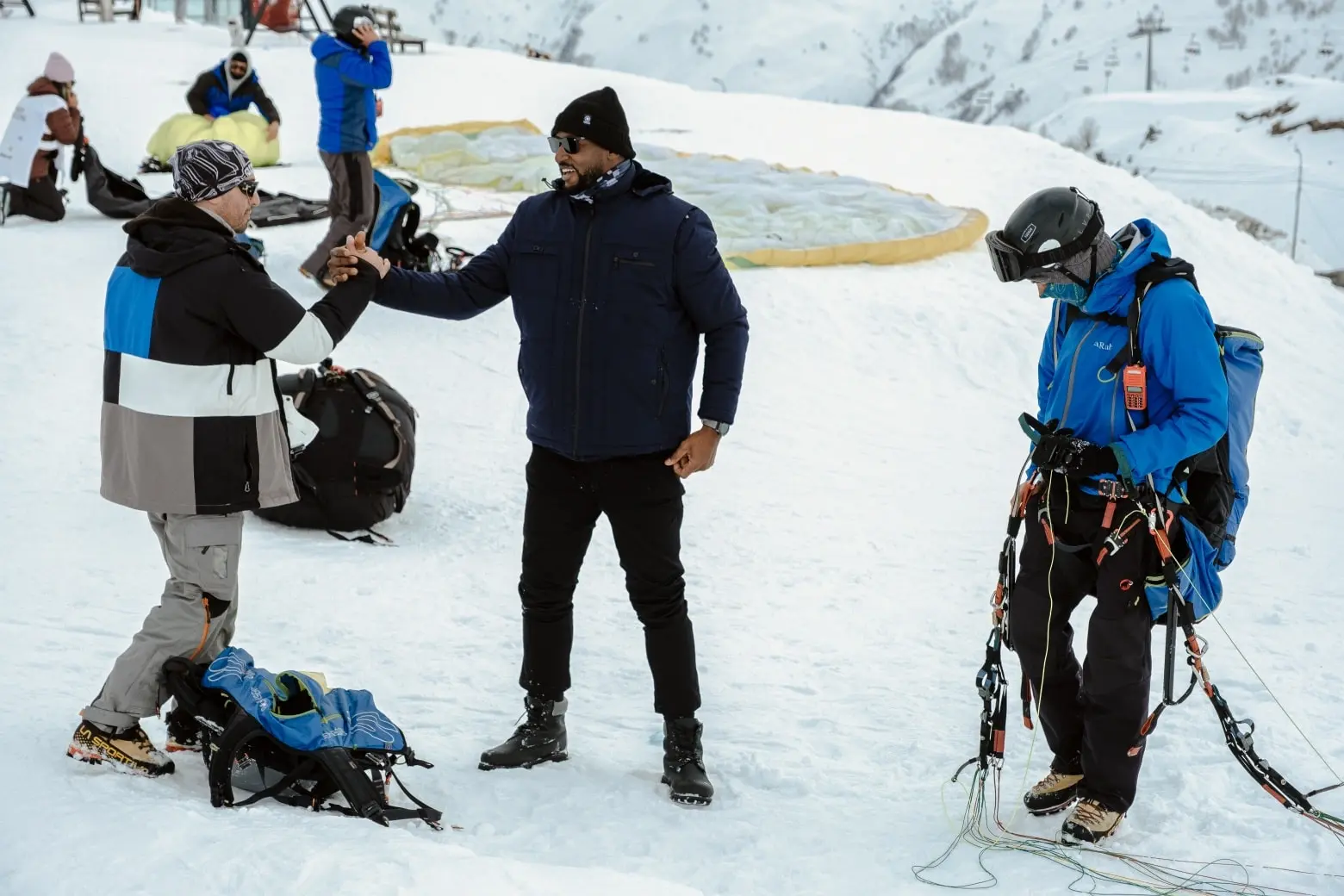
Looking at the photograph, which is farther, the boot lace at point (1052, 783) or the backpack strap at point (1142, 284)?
the boot lace at point (1052, 783)

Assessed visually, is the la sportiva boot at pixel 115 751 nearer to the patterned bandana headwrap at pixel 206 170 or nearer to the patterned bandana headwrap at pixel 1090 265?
the patterned bandana headwrap at pixel 206 170

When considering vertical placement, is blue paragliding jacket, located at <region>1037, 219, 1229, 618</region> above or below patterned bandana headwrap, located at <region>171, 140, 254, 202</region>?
below

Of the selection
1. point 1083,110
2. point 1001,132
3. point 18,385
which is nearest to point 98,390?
point 18,385

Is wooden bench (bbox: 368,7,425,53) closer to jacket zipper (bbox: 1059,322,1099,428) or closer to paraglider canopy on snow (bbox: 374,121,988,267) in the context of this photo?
paraglider canopy on snow (bbox: 374,121,988,267)

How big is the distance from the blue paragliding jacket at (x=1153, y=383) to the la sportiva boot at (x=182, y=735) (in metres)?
2.15

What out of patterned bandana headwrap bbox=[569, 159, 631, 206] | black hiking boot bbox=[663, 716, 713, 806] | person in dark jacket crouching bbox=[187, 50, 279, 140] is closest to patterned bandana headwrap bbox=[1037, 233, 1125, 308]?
patterned bandana headwrap bbox=[569, 159, 631, 206]

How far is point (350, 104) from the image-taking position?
22.7ft

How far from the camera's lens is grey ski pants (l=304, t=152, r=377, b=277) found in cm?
704

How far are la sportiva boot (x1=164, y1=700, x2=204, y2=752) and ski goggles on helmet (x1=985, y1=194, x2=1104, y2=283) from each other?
2142 mm

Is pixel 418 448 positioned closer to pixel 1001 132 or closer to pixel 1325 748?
pixel 1325 748

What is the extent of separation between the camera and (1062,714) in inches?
120

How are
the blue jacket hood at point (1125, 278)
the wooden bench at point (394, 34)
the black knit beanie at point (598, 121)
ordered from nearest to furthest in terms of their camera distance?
the blue jacket hood at point (1125, 278)
the black knit beanie at point (598, 121)
the wooden bench at point (394, 34)

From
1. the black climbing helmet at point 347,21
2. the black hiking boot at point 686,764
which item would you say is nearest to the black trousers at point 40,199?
the black climbing helmet at point 347,21

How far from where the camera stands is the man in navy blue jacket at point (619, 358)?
2.96 meters
